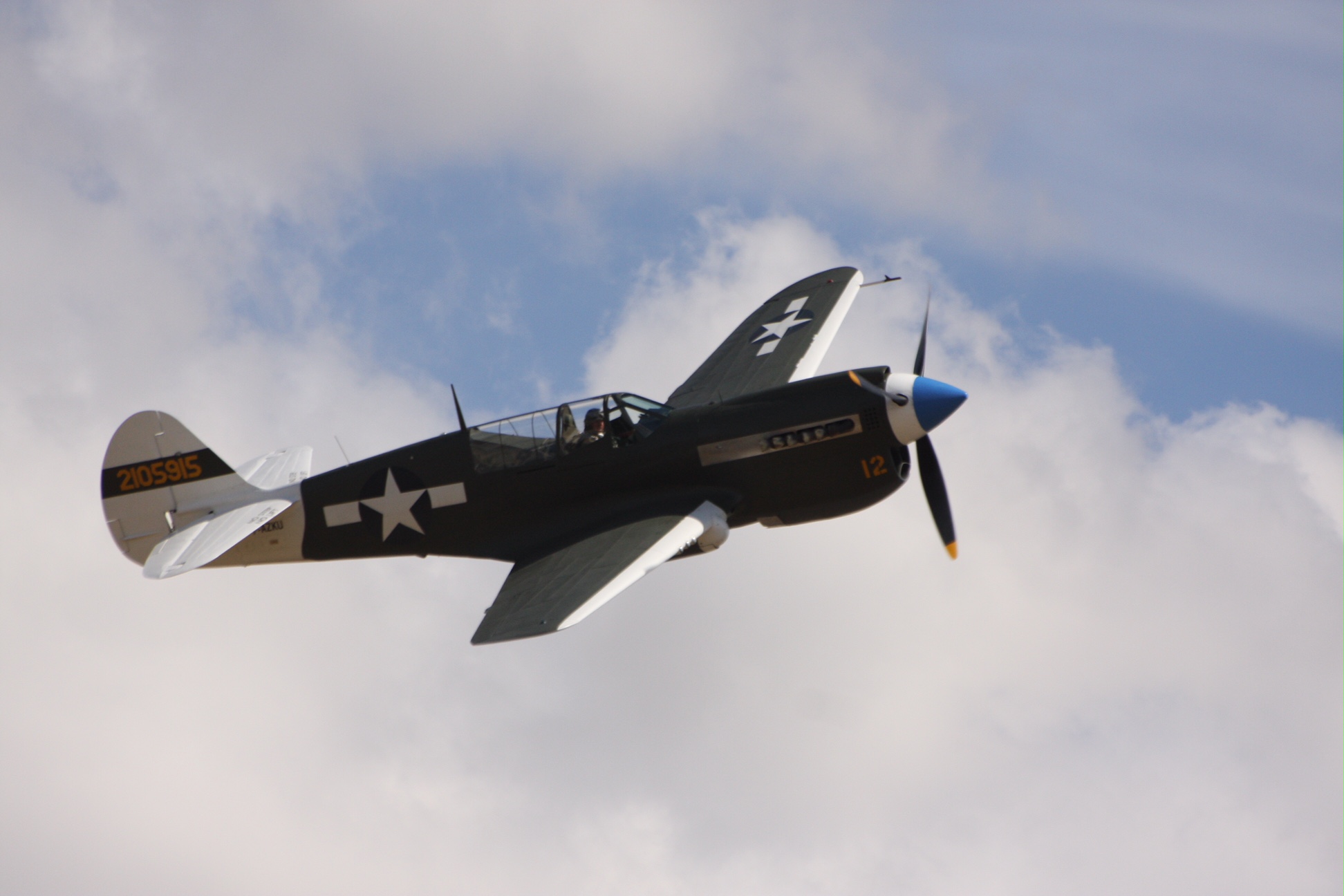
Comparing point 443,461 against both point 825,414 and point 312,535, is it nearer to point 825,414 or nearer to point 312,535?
point 312,535

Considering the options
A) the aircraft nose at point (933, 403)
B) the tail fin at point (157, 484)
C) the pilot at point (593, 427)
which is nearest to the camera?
the aircraft nose at point (933, 403)

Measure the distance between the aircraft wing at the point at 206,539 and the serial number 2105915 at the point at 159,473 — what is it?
74 cm

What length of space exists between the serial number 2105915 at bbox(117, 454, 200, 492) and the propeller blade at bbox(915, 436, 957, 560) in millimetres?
9812

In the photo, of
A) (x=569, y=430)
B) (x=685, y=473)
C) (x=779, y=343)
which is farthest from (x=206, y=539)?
(x=779, y=343)

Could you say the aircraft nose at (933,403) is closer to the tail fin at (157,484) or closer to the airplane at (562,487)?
the airplane at (562,487)

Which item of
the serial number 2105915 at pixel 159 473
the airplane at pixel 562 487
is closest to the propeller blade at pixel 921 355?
the airplane at pixel 562 487

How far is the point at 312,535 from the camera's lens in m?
17.3

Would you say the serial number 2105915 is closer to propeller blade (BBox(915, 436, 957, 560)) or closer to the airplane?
the airplane

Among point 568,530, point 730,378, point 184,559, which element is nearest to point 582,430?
point 568,530

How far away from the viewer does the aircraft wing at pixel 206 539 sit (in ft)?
52.3

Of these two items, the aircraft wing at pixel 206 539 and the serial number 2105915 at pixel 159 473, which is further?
the serial number 2105915 at pixel 159 473

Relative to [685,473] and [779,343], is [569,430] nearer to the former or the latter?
[685,473]

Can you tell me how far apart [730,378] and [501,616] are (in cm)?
662

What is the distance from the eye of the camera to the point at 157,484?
1762 cm
